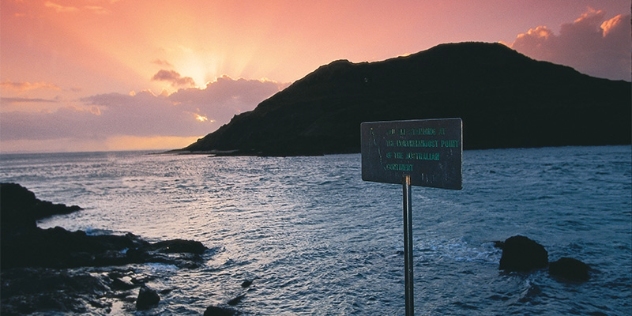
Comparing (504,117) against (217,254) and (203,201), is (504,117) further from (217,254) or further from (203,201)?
(217,254)

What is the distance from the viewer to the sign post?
441 cm

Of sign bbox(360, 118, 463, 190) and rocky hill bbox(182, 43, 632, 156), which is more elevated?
rocky hill bbox(182, 43, 632, 156)

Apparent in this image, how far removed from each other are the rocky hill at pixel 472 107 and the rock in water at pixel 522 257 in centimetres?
11860

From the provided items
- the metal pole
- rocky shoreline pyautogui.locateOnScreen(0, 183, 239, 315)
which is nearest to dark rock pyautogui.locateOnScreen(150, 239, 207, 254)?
rocky shoreline pyautogui.locateOnScreen(0, 183, 239, 315)

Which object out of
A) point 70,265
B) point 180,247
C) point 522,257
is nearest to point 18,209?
point 70,265

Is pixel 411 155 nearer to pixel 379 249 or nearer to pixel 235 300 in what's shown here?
pixel 235 300

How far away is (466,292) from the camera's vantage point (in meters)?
11.1

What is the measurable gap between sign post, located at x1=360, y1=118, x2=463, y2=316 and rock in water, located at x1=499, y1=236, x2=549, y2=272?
30.3 ft

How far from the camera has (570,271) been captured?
1192 centimetres

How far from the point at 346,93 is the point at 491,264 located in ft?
610

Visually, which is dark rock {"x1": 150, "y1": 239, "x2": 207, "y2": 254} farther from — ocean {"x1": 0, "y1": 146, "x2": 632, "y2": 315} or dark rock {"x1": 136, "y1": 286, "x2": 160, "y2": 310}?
dark rock {"x1": 136, "y1": 286, "x2": 160, "y2": 310}

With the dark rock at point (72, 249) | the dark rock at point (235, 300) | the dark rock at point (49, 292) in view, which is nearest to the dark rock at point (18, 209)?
the dark rock at point (72, 249)

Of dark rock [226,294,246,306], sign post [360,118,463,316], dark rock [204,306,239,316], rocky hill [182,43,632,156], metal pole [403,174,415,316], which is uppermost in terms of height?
rocky hill [182,43,632,156]

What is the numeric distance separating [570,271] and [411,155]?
10.4 m
